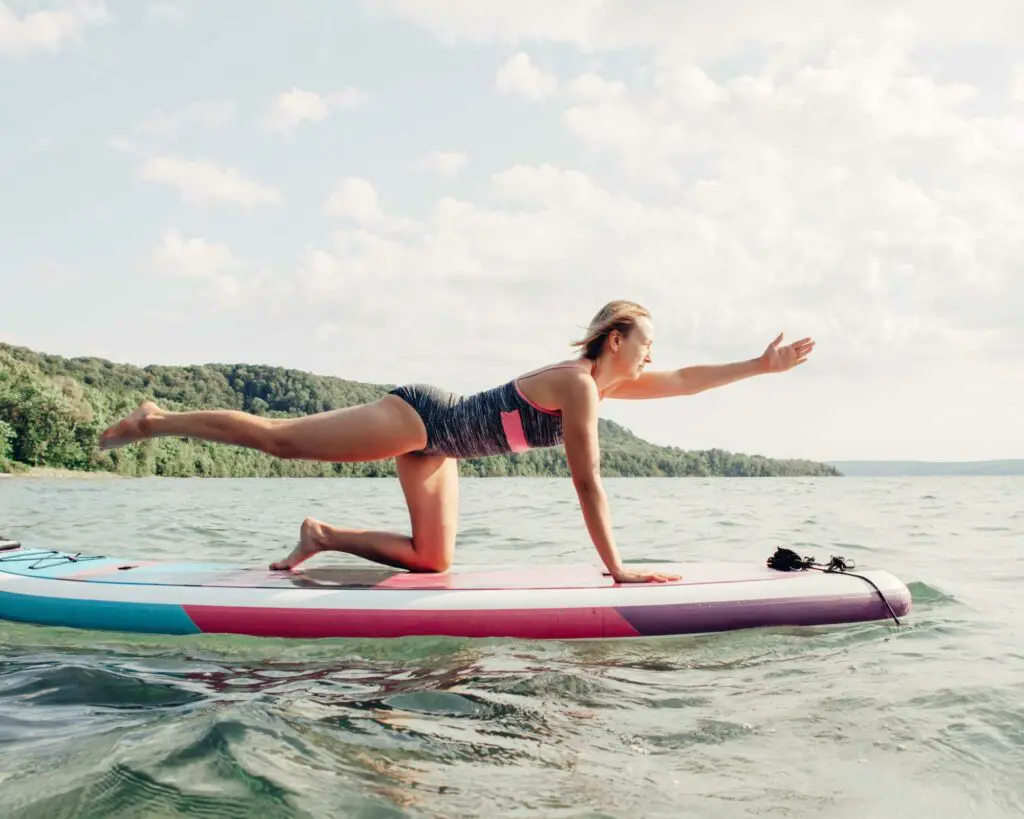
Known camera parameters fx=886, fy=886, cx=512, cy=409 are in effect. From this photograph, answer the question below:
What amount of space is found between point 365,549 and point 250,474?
61488mm

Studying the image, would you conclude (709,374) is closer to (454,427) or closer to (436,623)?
(454,427)

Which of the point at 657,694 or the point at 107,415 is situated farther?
the point at 107,415

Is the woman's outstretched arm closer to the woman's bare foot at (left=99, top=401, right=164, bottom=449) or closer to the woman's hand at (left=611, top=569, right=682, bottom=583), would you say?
the woman's hand at (left=611, top=569, right=682, bottom=583)

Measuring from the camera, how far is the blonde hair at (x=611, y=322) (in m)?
4.65

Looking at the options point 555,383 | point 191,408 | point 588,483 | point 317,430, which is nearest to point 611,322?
point 555,383

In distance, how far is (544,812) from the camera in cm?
242

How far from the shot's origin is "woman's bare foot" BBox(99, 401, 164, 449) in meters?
4.67

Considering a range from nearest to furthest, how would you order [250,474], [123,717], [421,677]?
[123,717] → [421,677] → [250,474]

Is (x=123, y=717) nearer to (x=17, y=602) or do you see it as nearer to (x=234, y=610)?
(x=234, y=610)

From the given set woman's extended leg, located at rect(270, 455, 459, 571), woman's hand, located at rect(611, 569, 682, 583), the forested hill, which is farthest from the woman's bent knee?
the forested hill

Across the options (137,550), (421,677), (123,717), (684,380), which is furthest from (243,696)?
(137,550)

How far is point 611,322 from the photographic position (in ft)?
15.3

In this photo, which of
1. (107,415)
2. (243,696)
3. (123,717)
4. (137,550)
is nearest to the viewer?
(123,717)

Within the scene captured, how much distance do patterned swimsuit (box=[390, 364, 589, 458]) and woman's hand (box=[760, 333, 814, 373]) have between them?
1468 mm
